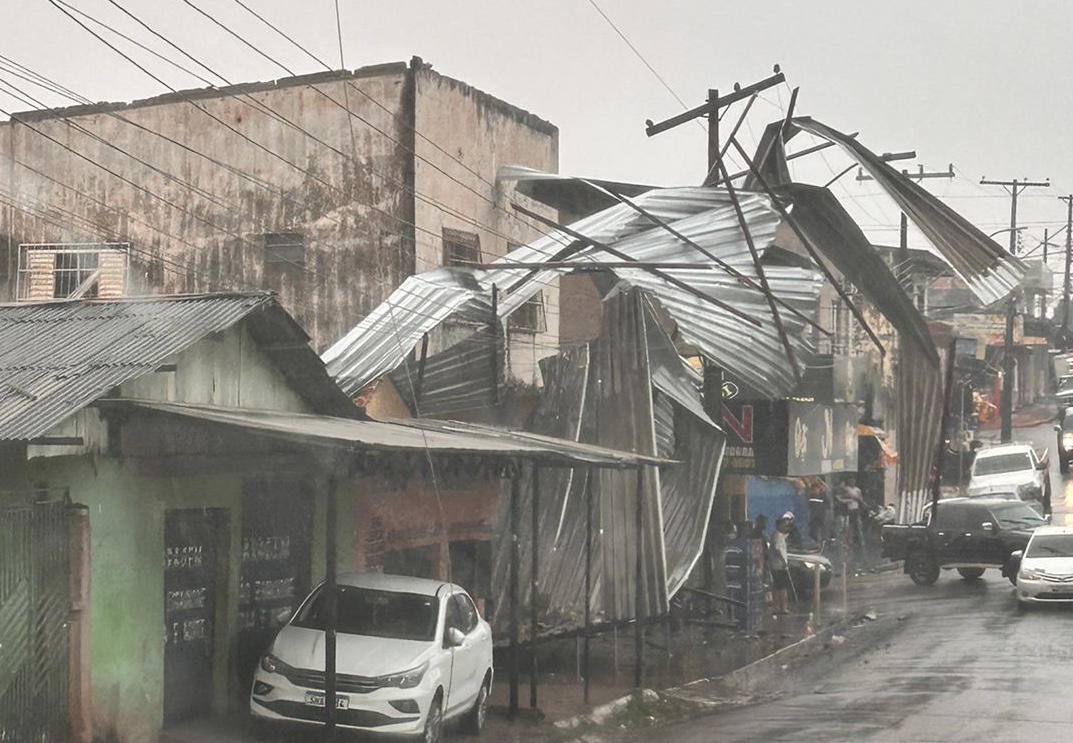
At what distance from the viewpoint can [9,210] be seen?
28859 millimetres

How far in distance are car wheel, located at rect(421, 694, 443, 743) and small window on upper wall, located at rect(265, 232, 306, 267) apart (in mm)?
14909

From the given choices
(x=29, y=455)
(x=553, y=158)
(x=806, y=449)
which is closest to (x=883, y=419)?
(x=806, y=449)

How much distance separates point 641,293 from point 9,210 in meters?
15.2

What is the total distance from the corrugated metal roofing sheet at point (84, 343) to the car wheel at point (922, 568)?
65.7ft

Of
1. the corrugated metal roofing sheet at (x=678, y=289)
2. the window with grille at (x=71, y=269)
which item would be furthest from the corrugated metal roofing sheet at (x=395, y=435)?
the window with grille at (x=71, y=269)

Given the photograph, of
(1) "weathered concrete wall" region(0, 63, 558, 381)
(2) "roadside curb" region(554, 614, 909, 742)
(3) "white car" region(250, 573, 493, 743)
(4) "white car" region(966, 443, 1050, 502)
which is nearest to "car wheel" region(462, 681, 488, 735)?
(3) "white car" region(250, 573, 493, 743)

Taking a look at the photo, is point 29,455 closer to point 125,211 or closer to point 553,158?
point 125,211

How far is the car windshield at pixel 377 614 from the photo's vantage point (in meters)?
13.3

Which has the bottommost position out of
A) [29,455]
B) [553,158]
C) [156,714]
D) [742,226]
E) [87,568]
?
[156,714]

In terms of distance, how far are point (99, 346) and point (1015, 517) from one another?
2163cm

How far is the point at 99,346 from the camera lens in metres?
12.9

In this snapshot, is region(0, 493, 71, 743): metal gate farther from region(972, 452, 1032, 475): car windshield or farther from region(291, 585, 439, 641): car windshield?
region(972, 452, 1032, 475): car windshield

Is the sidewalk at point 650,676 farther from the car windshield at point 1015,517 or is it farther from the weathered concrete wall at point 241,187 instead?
the weathered concrete wall at point 241,187

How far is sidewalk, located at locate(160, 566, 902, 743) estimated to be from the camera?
14.4 meters
